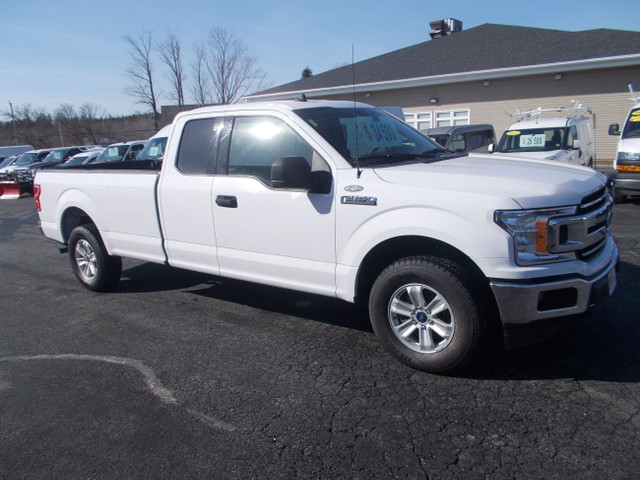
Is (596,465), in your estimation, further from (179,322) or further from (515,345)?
(179,322)

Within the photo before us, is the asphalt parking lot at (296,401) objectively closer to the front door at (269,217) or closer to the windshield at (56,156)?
the front door at (269,217)

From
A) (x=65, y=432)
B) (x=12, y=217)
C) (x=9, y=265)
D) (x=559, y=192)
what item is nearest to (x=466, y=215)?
(x=559, y=192)

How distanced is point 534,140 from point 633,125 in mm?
1855

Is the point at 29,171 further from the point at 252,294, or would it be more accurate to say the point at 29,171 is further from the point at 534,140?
the point at 534,140

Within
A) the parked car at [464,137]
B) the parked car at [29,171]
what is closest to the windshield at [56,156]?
the parked car at [29,171]

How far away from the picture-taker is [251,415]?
325 cm

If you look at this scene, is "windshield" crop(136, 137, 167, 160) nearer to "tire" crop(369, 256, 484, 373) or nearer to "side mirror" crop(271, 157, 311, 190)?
"side mirror" crop(271, 157, 311, 190)

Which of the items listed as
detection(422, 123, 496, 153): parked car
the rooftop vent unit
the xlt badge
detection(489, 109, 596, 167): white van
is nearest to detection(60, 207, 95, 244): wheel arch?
the xlt badge

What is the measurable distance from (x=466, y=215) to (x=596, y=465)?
5.09 ft

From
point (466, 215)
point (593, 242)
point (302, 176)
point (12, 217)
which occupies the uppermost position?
point (302, 176)

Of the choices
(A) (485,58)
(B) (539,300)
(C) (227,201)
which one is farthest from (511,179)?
(A) (485,58)

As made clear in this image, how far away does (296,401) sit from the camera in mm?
3389

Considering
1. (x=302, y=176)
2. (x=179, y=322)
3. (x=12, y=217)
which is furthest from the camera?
(x=12, y=217)

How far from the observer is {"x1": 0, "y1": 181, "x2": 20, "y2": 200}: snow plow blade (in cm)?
2073
